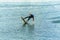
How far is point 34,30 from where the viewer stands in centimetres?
2833

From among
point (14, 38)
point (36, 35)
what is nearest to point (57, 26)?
point (36, 35)

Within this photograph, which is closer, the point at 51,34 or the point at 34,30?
the point at 51,34

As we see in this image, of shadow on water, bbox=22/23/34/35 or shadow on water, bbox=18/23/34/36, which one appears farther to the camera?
shadow on water, bbox=22/23/34/35

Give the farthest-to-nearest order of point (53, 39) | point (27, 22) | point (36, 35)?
1. point (27, 22)
2. point (36, 35)
3. point (53, 39)

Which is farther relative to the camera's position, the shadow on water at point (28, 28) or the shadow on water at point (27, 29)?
the shadow on water at point (28, 28)

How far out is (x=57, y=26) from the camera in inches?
1198

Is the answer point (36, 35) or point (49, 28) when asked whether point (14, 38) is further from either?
point (49, 28)

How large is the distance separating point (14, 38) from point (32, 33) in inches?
111

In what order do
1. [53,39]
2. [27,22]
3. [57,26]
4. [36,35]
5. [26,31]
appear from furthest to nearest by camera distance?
[27,22] < [57,26] < [26,31] < [36,35] < [53,39]

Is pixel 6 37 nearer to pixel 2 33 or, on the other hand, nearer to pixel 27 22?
pixel 2 33

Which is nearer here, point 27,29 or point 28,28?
point 27,29

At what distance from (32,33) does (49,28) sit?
330 centimetres

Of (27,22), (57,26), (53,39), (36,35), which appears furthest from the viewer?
(27,22)

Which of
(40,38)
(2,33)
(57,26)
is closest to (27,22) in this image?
(57,26)
